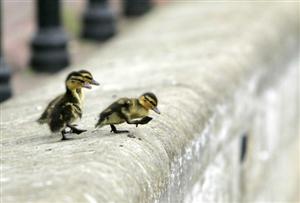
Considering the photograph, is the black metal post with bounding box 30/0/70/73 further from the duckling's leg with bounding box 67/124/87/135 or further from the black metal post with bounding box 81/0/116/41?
the duckling's leg with bounding box 67/124/87/135

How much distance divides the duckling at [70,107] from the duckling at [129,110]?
11cm

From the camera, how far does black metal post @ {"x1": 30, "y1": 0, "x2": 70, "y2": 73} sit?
7.84 meters

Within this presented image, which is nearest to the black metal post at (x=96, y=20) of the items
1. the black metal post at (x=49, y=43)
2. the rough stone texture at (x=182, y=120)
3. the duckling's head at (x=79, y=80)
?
the rough stone texture at (x=182, y=120)

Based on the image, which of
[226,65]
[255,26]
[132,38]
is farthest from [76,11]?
[226,65]

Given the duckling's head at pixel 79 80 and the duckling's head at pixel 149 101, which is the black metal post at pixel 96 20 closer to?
the duckling's head at pixel 79 80

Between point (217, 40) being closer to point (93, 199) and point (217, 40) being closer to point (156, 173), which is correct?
point (156, 173)

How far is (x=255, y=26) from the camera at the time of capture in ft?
23.8

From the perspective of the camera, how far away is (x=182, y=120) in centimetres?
432

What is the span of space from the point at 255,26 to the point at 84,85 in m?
3.49

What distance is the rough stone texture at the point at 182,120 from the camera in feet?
10.6

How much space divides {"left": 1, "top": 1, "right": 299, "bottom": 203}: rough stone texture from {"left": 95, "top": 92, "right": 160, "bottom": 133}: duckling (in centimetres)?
6

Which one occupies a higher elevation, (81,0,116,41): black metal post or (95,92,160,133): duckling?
(81,0,116,41): black metal post

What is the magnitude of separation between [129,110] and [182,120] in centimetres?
55

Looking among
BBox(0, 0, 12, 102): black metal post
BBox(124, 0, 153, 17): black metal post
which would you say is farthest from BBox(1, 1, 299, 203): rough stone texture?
BBox(124, 0, 153, 17): black metal post
